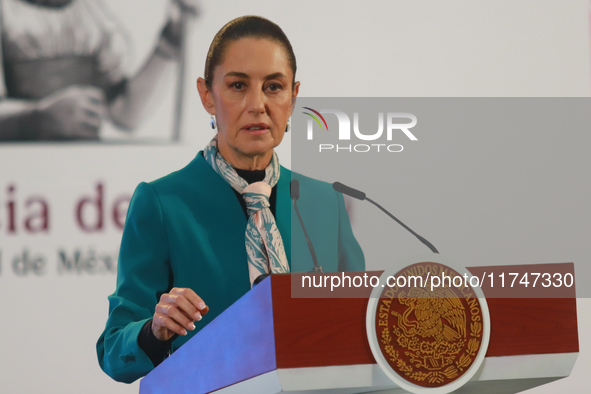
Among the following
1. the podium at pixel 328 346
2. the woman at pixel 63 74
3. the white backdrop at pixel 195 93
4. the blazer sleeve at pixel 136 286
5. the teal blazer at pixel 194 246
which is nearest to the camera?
the podium at pixel 328 346

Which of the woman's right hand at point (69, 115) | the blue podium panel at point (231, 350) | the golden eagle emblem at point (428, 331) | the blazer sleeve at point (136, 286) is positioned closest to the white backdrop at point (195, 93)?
the woman's right hand at point (69, 115)

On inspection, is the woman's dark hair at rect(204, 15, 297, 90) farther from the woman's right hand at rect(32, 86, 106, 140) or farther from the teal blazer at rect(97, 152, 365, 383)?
the woman's right hand at rect(32, 86, 106, 140)

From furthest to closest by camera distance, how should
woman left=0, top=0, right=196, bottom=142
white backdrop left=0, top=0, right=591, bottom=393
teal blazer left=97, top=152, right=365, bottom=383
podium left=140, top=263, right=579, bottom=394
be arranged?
woman left=0, top=0, right=196, bottom=142, white backdrop left=0, top=0, right=591, bottom=393, teal blazer left=97, top=152, right=365, bottom=383, podium left=140, top=263, right=579, bottom=394

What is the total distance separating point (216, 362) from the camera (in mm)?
940

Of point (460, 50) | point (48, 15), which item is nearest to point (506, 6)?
point (460, 50)

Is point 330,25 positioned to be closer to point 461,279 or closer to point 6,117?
point 6,117

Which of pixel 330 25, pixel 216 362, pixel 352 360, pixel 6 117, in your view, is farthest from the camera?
pixel 330 25

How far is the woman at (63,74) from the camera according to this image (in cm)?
269

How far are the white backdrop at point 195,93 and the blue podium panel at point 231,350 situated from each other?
5.16 ft

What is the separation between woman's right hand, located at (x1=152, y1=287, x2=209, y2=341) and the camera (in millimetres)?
1047

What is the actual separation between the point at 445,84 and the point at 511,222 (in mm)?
683

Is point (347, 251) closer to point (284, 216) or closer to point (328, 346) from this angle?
point (284, 216)

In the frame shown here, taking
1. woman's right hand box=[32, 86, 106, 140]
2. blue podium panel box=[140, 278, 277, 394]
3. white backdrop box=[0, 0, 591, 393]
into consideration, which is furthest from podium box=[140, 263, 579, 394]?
woman's right hand box=[32, 86, 106, 140]

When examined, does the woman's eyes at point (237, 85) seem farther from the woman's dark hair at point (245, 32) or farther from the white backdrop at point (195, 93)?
the white backdrop at point (195, 93)
